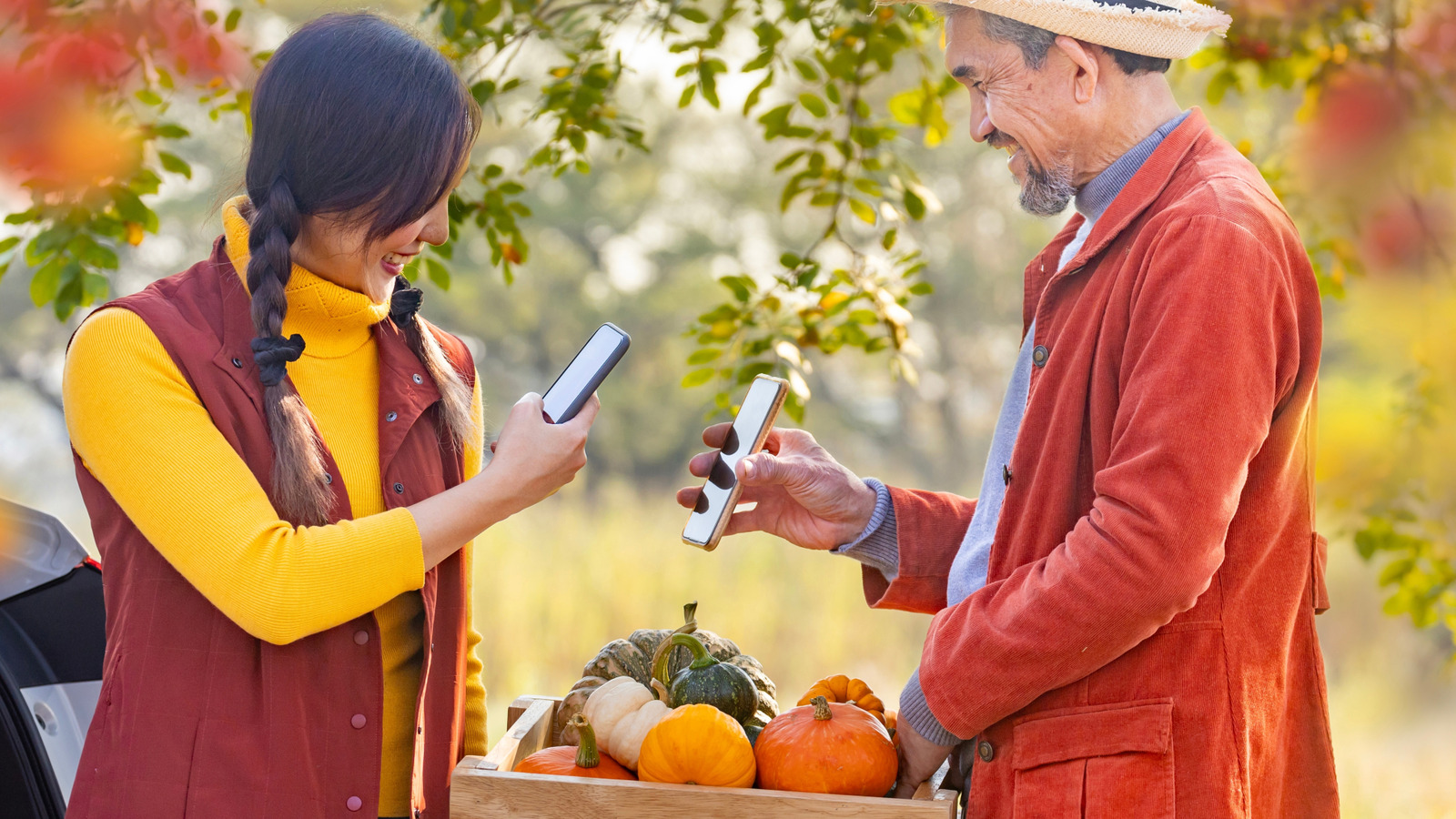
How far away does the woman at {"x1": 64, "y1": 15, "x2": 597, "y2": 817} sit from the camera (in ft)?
5.23

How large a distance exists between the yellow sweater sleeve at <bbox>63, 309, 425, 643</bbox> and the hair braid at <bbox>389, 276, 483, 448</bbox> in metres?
0.36

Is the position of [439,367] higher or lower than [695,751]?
higher

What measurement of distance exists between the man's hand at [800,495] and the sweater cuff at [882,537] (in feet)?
0.04

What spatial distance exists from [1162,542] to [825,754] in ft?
1.66

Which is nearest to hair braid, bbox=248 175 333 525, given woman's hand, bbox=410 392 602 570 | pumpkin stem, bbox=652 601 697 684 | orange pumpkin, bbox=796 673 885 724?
woman's hand, bbox=410 392 602 570

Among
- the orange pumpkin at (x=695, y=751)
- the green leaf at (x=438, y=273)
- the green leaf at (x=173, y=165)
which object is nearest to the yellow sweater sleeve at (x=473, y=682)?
the orange pumpkin at (x=695, y=751)

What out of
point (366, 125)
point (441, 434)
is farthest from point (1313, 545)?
point (366, 125)

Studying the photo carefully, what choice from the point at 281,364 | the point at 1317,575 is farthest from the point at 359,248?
the point at 1317,575

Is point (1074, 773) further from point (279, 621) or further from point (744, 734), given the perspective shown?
point (279, 621)

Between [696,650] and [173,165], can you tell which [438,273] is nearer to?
[173,165]

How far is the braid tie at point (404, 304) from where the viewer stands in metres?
1.98

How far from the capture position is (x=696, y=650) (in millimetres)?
1834

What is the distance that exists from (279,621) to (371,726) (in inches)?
8.9

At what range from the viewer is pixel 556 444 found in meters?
1.78
